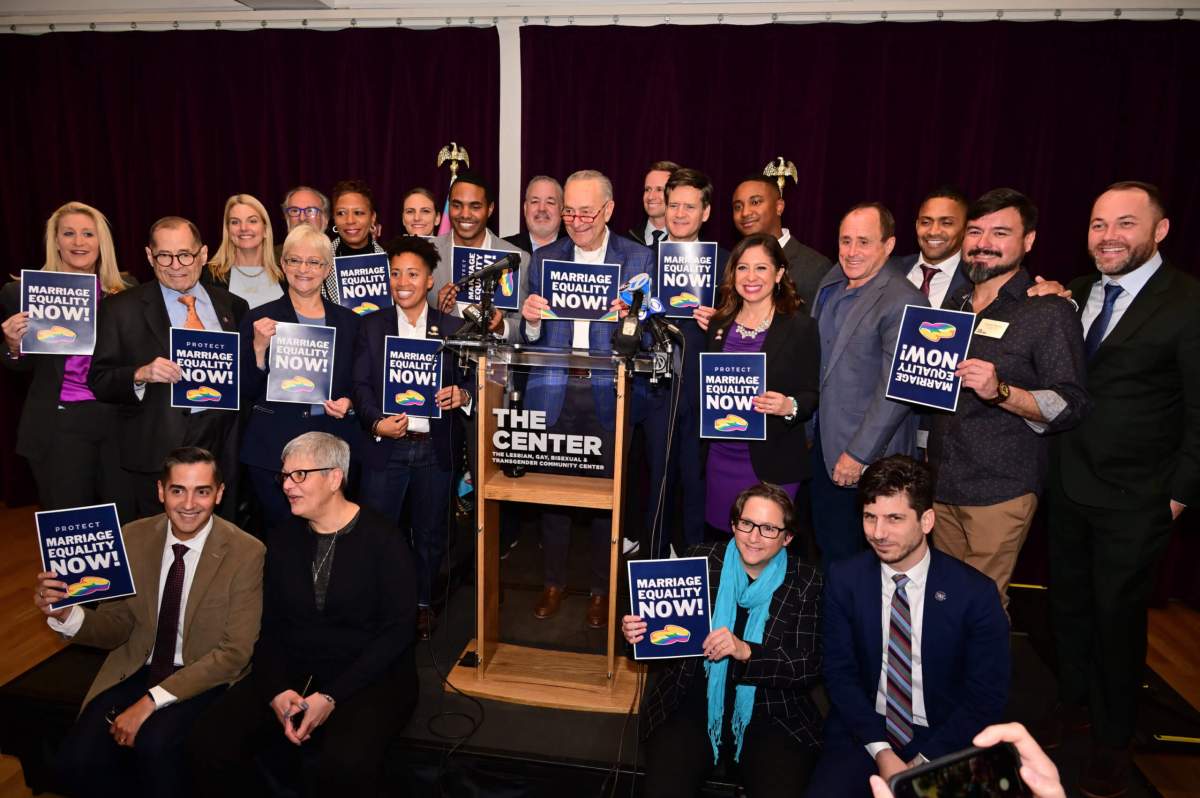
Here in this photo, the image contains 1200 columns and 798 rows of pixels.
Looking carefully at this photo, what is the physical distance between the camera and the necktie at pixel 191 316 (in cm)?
342

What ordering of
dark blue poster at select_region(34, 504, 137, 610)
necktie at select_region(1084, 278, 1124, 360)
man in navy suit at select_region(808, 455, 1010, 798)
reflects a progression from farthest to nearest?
necktie at select_region(1084, 278, 1124, 360)
dark blue poster at select_region(34, 504, 137, 610)
man in navy suit at select_region(808, 455, 1010, 798)

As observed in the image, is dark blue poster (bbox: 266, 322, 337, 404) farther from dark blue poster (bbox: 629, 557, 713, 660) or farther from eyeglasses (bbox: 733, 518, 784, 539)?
eyeglasses (bbox: 733, 518, 784, 539)

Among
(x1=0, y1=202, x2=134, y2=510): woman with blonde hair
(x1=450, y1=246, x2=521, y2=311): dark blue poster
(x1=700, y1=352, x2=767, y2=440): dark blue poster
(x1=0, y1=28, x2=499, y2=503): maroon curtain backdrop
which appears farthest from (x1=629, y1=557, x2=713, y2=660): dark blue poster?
(x1=0, y1=28, x2=499, y2=503): maroon curtain backdrop

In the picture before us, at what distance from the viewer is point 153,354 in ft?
11.3

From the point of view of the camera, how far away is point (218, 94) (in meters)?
5.87

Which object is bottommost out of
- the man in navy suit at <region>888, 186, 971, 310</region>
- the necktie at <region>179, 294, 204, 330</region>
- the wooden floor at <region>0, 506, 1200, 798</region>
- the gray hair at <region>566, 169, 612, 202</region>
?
the wooden floor at <region>0, 506, 1200, 798</region>

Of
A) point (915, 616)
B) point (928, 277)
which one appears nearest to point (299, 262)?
point (915, 616)

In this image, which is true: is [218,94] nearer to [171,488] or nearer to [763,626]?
[171,488]

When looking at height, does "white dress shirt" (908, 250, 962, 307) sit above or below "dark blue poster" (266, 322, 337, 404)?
above

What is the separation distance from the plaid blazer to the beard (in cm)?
141

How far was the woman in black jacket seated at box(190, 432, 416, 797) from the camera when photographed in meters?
2.68

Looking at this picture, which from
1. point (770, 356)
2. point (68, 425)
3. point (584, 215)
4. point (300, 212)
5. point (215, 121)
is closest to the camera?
point (770, 356)

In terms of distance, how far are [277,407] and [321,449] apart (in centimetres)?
84

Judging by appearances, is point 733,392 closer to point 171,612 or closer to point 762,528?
point 762,528
